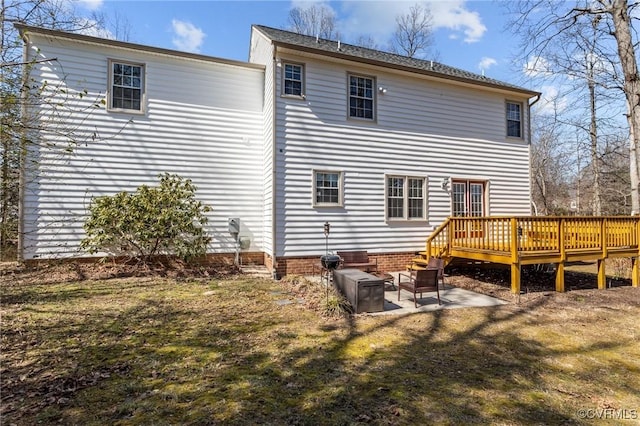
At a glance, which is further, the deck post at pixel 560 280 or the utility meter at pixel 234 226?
the utility meter at pixel 234 226

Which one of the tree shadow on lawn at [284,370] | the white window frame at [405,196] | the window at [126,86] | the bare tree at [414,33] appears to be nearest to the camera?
the tree shadow on lawn at [284,370]

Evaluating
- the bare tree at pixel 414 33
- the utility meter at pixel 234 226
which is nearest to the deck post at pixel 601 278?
the utility meter at pixel 234 226

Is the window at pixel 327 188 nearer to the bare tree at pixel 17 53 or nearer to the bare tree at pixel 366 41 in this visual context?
the bare tree at pixel 17 53

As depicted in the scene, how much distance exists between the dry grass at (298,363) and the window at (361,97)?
657 centimetres

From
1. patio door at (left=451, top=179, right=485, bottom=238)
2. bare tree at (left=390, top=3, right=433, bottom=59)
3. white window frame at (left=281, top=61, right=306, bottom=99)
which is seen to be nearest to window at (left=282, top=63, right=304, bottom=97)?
white window frame at (left=281, top=61, right=306, bottom=99)

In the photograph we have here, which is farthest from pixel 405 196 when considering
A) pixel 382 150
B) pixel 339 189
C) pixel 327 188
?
pixel 327 188

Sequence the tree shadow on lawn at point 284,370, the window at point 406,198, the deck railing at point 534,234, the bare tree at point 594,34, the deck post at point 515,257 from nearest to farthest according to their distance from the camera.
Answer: the tree shadow on lawn at point 284,370 < the deck post at point 515,257 < the deck railing at point 534,234 < the bare tree at point 594,34 < the window at point 406,198

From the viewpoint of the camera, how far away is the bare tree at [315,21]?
26578 mm

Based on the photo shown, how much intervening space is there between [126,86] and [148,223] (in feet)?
13.8

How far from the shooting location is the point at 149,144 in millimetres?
10234

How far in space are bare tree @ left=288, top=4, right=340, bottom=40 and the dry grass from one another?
83.1 feet

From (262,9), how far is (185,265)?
1091 centimetres

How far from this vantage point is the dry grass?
10.6 ft

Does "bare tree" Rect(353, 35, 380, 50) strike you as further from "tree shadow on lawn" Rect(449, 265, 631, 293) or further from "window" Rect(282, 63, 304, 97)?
"tree shadow on lawn" Rect(449, 265, 631, 293)
